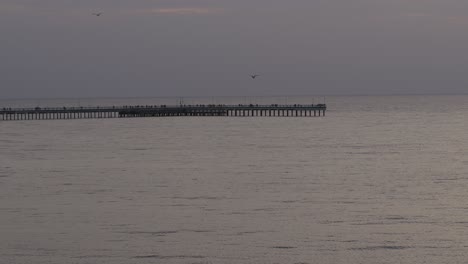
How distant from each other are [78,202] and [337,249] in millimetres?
15308

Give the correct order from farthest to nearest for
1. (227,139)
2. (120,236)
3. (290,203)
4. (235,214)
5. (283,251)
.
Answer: (227,139)
(290,203)
(235,214)
(120,236)
(283,251)

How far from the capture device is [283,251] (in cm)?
3175

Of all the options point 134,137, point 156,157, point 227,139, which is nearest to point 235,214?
point 156,157

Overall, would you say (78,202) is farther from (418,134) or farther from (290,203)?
(418,134)

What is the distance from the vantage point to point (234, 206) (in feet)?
137

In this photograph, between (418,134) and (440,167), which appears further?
(418,134)

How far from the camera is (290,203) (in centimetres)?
4256

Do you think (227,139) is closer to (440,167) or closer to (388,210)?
(440,167)

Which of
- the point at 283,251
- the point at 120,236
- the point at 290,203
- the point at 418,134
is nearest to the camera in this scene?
the point at 283,251

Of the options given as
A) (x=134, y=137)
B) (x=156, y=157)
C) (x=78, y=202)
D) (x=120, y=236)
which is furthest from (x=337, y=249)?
(x=134, y=137)

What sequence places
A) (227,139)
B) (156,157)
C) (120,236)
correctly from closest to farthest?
1. (120,236)
2. (156,157)
3. (227,139)

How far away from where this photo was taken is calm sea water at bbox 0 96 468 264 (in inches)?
1251

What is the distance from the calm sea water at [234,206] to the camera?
3177cm

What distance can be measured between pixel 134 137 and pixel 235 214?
6200 centimetres
